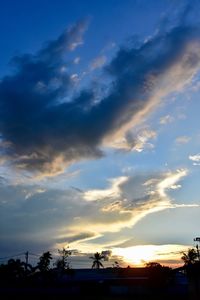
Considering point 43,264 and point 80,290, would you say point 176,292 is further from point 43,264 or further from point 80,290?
point 43,264

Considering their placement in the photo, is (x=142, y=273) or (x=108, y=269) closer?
(x=142, y=273)

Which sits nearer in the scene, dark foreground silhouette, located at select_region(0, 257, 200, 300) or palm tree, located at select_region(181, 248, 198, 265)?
dark foreground silhouette, located at select_region(0, 257, 200, 300)

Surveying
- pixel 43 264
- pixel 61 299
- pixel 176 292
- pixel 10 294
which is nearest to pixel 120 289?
pixel 176 292

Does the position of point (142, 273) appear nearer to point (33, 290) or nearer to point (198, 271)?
point (33, 290)

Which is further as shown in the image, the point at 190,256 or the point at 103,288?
the point at 190,256

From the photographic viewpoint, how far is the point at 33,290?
53.2 metres

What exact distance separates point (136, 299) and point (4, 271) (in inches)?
1192

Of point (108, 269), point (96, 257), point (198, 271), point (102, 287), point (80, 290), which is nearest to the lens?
point (198, 271)

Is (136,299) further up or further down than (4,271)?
further down

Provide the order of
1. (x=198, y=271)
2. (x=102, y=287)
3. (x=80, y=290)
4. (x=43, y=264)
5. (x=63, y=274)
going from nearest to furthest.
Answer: (x=198, y=271), (x=80, y=290), (x=102, y=287), (x=63, y=274), (x=43, y=264)

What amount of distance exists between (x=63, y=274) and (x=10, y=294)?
26865mm

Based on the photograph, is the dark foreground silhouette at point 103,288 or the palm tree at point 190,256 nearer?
the dark foreground silhouette at point 103,288

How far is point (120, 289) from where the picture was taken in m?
61.2

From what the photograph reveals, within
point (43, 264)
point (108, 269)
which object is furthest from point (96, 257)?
point (108, 269)
